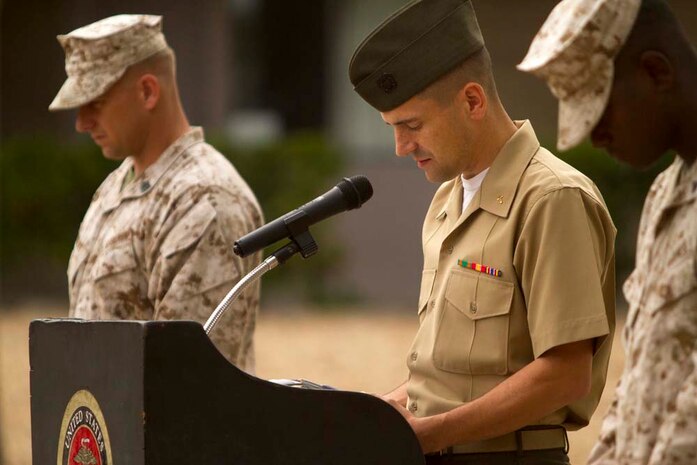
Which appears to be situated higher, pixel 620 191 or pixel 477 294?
pixel 620 191

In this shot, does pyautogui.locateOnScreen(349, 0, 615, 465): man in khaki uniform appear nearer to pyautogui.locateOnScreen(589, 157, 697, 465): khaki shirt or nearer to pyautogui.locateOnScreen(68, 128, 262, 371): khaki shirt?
pyautogui.locateOnScreen(589, 157, 697, 465): khaki shirt

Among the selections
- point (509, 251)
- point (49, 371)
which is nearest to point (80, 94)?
point (49, 371)

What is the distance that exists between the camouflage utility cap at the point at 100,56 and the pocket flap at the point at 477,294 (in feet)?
6.06

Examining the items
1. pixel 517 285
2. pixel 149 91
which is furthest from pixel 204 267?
pixel 517 285

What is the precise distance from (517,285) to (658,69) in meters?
0.57

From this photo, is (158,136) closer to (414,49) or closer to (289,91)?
(414,49)

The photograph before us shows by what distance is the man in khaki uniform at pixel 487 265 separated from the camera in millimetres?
3053

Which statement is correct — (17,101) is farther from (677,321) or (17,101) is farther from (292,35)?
(677,321)

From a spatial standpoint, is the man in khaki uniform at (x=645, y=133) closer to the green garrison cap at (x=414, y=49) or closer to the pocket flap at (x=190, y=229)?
the green garrison cap at (x=414, y=49)

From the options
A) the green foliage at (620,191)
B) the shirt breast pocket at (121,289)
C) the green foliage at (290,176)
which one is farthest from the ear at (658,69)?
the green foliage at (290,176)

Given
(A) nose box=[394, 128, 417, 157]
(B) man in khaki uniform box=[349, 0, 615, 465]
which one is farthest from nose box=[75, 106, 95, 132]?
(A) nose box=[394, 128, 417, 157]

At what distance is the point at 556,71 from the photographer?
3.13 metres

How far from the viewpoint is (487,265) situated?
3201 mm

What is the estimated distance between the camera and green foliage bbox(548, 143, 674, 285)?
14.1m
